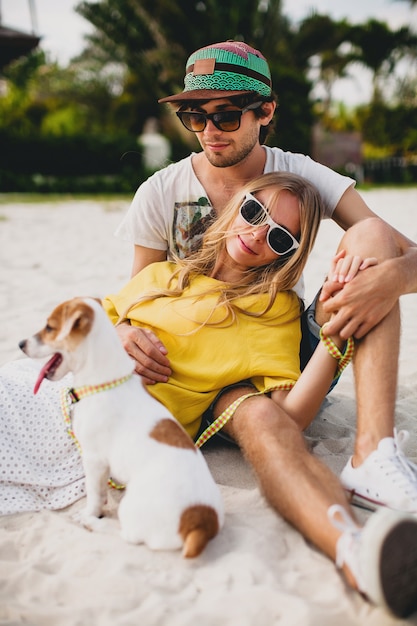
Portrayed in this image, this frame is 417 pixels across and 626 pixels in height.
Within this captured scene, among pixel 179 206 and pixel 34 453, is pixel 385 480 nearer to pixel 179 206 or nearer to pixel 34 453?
pixel 34 453

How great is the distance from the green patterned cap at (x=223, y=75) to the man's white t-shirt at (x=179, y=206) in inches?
15.5

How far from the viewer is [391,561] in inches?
62.0

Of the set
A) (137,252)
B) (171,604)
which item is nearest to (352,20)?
(137,252)

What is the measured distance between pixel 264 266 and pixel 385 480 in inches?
45.3

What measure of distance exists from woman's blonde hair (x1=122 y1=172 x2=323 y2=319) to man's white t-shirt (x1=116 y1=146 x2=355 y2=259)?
23 centimetres

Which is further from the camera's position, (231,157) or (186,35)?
(186,35)

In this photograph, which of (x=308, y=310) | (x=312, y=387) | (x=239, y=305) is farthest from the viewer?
(x=308, y=310)

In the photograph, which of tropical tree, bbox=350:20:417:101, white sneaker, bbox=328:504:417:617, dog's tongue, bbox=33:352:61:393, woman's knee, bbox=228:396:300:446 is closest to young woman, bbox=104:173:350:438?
woman's knee, bbox=228:396:300:446

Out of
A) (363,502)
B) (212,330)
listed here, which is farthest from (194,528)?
(212,330)

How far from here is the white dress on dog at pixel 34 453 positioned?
2320mm

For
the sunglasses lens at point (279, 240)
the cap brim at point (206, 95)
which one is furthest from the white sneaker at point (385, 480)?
the cap brim at point (206, 95)

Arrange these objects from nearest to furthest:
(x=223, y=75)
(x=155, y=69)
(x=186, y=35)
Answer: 1. (x=223, y=75)
2. (x=186, y=35)
3. (x=155, y=69)

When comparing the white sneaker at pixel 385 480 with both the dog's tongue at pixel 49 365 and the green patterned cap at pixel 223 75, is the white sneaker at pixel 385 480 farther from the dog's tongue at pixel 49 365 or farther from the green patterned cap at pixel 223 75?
the green patterned cap at pixel 223 75

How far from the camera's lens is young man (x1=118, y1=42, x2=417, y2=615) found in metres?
1.89
